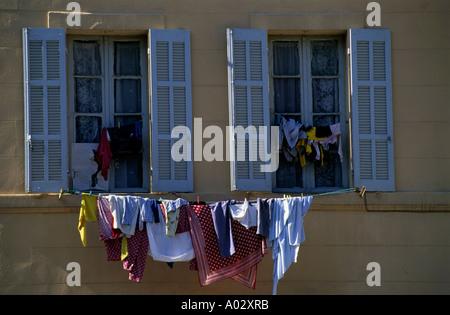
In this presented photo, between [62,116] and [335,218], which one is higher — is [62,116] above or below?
above

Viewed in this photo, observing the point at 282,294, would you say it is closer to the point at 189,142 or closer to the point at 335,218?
the point at 335,218

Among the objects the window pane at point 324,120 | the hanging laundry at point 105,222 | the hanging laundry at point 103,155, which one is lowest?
the hanging laundry at point 105,222

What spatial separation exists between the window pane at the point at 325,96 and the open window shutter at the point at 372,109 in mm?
309

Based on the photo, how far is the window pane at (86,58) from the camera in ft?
40.2

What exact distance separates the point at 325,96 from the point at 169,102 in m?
1.81

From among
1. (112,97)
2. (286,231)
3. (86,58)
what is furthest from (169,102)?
(286,231)

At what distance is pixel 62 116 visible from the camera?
11930 mm

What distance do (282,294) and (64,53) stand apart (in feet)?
11.8

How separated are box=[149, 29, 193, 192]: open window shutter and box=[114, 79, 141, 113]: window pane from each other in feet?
1.08

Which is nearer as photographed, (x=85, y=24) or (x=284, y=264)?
(x=284, y=264)

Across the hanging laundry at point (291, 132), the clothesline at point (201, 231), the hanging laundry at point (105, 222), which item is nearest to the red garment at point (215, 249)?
the clothesline at point (201, 231)

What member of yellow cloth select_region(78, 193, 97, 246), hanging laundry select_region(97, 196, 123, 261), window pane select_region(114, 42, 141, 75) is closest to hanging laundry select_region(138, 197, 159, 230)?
hanging laundry select_region(97, 196, 123, 261)

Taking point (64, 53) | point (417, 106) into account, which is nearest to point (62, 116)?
point (64, 53)
